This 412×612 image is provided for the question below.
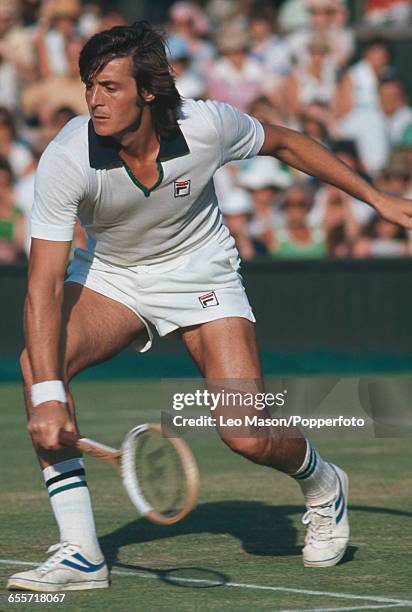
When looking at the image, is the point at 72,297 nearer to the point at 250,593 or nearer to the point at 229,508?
the point at 250,593

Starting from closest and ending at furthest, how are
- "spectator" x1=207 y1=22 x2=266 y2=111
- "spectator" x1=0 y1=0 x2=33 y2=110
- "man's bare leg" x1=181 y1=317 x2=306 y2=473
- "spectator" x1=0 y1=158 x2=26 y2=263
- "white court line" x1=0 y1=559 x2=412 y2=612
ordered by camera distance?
"white court line" x1=0 y1=559 x2=412 y2=612
"man's bare leg" x1=181 y1=317 x2=306 y2=473
"spectator" x1=0 y1=158 x2=26 y2=263
"spectator" x1=207 y1=22 x2=266 y2=111
"spectator" x1=0 y1=0 x2=33 y2=110

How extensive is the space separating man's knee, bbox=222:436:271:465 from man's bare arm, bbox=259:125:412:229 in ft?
3.56

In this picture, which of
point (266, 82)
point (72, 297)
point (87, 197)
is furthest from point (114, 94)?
point (266, 82)

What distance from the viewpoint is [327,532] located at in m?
6.08

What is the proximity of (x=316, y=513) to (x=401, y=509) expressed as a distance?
1315 millimetres

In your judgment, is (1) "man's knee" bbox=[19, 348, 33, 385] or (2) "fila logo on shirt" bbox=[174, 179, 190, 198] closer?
(1) "man's knee" bbox=[19, 348, 33, 385]

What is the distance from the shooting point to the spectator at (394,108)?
48.8 ft

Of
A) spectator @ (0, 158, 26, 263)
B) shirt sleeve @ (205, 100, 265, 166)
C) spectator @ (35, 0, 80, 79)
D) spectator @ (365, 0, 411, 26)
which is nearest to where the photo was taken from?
shirt sleeve @ (205, 100, 265, 166)

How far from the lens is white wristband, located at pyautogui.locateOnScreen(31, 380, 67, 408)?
5.42m

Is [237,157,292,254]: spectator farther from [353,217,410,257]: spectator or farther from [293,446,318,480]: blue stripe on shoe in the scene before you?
[293,446,318,480]: blue stripe on shoe

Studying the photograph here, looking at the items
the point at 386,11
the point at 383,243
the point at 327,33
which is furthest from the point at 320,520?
the point at 386,11

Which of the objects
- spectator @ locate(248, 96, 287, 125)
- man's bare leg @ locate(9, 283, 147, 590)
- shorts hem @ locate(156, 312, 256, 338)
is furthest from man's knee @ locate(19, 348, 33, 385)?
spectator @ locate(248, 96, 287, 125)

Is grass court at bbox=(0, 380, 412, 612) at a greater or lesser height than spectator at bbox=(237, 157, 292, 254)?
lesser

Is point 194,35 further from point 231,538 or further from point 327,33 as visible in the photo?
point 231,538
